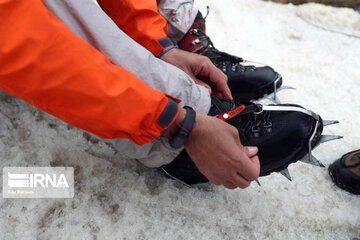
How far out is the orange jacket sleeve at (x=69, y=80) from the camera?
2.23 feet

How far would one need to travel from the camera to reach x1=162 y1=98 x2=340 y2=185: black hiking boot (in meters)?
1.11

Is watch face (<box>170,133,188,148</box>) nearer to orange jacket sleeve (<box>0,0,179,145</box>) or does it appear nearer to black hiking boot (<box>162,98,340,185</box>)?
orange jacket sleeve (<box>0,0,179,145</box>)

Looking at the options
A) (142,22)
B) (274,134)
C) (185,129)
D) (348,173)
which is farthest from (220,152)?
(348,173)

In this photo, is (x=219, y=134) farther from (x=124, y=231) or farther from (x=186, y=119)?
(x=124, y=231)

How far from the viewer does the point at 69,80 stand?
2.37 feet

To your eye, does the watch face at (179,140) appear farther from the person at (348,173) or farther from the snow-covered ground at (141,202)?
the person at (348,173)

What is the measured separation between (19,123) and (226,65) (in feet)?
4.06

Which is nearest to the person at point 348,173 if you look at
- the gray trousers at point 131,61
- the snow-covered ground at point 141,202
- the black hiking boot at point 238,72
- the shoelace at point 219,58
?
the snow-covered ground at point 141,202

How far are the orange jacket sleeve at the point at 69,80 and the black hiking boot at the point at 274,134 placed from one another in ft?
1.25

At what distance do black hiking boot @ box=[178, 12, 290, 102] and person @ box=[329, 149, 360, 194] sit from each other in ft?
1.89

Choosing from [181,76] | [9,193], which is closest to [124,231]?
[9,193]

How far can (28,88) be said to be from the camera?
0.72m

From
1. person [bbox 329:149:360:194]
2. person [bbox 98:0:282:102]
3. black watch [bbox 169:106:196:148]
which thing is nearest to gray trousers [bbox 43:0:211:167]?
black watch [bbox 169:106:196:148]

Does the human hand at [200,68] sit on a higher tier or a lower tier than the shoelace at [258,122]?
higher
